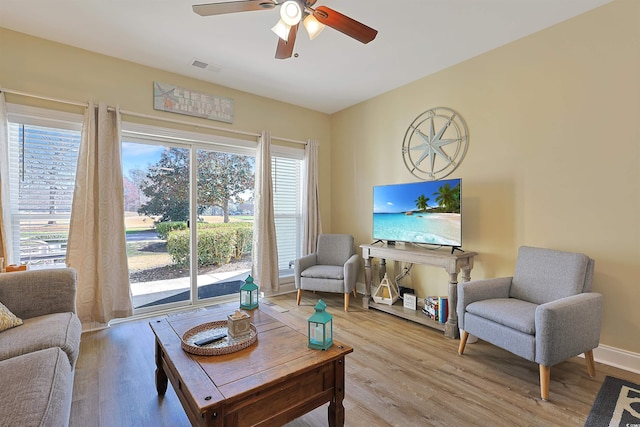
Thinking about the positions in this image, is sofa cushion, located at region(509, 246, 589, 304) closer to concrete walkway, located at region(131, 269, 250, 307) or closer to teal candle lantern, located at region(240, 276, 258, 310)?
teal candle lantern, located at region(240, 276, 258, 310)

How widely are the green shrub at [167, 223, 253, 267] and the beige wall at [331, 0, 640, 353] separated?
2353 mm

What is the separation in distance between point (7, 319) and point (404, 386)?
2.50m

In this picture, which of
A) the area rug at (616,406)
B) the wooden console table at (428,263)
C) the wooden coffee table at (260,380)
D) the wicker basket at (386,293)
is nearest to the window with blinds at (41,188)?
the wooden coffee table at (260,380)

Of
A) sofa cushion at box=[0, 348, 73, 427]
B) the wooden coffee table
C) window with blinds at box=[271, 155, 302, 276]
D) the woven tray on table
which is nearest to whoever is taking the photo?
sofa cushion at box=[0, 348, 73, 427]

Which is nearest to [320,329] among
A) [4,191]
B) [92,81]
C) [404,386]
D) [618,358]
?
[404,386]

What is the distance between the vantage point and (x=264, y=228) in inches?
159

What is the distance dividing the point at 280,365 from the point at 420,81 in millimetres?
3440

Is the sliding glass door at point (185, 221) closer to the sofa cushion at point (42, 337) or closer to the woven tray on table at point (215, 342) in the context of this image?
the sofa cushion at point (42, 337)

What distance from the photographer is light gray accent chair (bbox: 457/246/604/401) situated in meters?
1.89

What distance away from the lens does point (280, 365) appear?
1.42 metres

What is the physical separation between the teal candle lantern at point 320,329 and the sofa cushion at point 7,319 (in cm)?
178

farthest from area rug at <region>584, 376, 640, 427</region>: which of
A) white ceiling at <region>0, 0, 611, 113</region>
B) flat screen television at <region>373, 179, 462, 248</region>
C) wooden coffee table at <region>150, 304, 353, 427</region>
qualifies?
white ceiling at <region>0, 0, 611, 113</region>

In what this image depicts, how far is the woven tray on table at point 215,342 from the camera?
1.51 metres

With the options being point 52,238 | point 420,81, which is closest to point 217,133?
point 52,238
